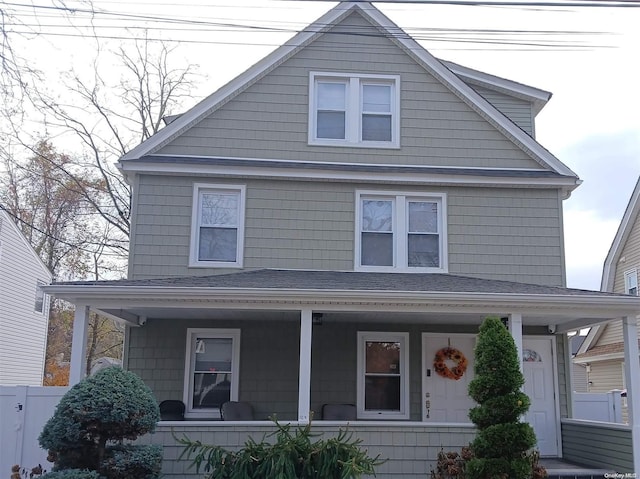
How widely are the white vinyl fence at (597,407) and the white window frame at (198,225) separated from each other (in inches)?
278

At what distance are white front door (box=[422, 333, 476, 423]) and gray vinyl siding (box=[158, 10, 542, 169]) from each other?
3103mm

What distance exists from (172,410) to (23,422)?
222 cm

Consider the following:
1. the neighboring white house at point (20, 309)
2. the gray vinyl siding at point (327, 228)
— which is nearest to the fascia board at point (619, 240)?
the gray vinyl siding at point (327, 228)

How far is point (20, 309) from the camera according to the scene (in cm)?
2038

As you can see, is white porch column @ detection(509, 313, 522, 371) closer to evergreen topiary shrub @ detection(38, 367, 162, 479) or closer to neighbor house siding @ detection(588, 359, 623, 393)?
evergreen topiary shrub @ detection(38, 367, 162, 479)

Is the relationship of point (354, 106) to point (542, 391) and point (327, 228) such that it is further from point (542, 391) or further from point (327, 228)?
point (542, 391)

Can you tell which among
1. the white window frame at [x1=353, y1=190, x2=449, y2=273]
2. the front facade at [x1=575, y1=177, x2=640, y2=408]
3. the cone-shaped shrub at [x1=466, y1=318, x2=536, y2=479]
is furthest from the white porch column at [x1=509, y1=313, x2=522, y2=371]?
the front facade at [x1=575, y1=177, x2=640, y2=408]

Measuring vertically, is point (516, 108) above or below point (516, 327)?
above

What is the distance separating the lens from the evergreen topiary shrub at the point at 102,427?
7.62 m

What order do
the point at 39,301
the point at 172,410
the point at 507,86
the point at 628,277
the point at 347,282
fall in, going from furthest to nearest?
the point at 39,301 < the point at 628,277 < the point at 507,86 < the point at 172,410 < the point at 347,282

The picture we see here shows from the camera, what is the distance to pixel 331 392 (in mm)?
11398

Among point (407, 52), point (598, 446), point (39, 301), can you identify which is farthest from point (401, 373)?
point (39, 301)

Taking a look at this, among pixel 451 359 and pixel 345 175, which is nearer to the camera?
pixel 451 359

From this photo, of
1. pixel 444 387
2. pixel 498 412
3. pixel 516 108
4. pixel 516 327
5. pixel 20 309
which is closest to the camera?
pixel 498 412
